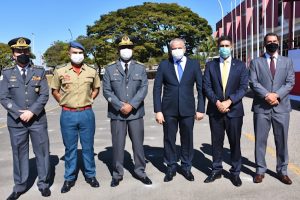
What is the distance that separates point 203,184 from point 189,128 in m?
0.74

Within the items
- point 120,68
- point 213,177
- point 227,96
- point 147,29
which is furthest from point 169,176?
point 147,29

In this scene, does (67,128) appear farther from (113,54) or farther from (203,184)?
(113,54)

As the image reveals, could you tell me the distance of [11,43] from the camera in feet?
14.3

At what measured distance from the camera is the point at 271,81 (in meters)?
4.66

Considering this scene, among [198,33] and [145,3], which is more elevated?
[145,3]

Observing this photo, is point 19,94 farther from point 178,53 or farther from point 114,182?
point 178,53

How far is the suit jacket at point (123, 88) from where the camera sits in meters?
4.75

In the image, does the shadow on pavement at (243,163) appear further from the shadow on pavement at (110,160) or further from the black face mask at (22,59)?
the black face mask at (22,59)

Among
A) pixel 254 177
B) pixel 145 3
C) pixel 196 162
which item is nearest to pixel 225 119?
pixel 254 177

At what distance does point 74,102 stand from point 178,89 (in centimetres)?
134

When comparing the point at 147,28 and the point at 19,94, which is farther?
the point at 147,28

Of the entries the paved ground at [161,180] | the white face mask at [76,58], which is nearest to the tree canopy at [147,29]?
the paved ground at [161,180]

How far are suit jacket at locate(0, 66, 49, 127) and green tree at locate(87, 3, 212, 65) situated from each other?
41090 millimetres

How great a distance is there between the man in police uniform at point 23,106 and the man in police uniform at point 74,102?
0.77ft
